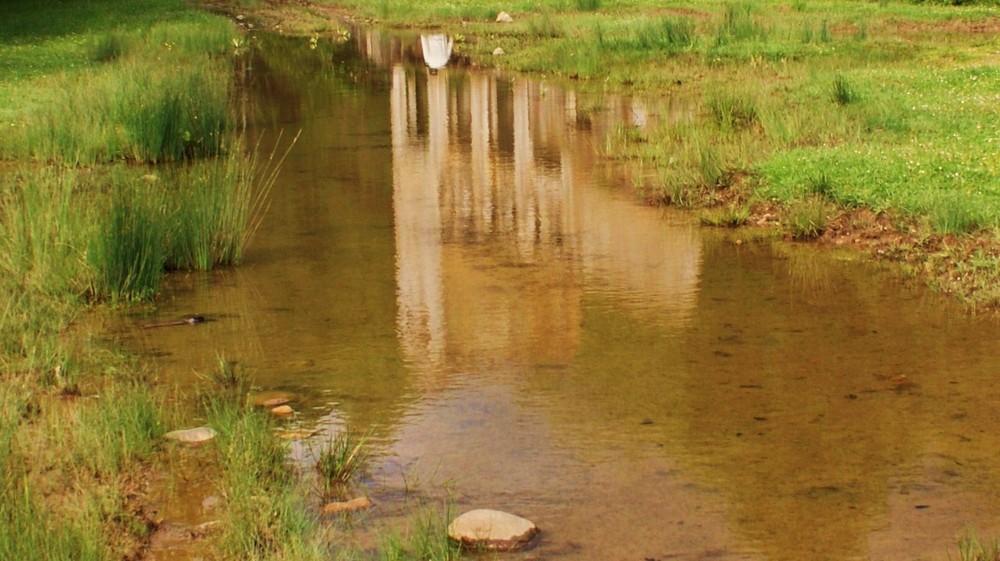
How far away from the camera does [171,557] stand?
5.10 m

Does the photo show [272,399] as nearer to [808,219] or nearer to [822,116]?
[808,219]

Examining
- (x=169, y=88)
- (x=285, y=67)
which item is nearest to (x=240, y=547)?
(x=169, y=88)

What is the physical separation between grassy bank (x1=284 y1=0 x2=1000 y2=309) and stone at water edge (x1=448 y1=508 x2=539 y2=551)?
14.9 ft

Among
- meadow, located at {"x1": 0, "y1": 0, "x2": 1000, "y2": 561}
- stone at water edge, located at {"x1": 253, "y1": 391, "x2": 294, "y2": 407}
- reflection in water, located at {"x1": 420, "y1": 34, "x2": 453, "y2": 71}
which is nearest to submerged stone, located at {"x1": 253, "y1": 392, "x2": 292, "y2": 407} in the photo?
stone at water edge, located at {"x1": 253, "y1": 391, "x2": 294, "y2": 407}

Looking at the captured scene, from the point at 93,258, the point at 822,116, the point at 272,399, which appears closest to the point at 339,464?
the point at 272,399

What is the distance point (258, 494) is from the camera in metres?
5.43

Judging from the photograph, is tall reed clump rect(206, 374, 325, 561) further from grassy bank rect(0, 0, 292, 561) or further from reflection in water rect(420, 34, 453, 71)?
reflection in water rect(420, 34, 453, 71)

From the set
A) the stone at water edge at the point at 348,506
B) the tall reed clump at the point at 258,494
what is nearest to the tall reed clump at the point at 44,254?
the tall reed clump at the point at 258,494

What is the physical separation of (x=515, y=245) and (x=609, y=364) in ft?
9.99

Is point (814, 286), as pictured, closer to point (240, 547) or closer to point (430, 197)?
point (430, 197)

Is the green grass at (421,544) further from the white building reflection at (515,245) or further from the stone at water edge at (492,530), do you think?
the white building reflection at (515,245)

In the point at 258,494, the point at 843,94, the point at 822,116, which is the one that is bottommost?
the point at 258,494

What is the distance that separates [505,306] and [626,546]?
143 inches

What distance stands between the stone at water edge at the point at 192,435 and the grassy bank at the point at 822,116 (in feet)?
17.0
